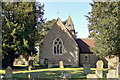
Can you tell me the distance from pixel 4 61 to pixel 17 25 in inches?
286

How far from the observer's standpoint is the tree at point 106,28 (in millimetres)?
29203

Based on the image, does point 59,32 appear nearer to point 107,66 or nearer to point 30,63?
point 30,63

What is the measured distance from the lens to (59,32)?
35.7 metres

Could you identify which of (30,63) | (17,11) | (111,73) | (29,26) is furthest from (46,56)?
(111,73)

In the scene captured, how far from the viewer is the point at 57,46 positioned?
1412 inches

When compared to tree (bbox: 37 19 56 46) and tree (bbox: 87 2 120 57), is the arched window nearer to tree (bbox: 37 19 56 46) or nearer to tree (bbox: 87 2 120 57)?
tree (bbox: 37 19 56 46)

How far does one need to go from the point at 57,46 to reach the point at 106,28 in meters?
10.7

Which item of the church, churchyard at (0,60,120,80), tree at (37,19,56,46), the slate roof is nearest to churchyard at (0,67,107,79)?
churchyard at (0,60,120,80)

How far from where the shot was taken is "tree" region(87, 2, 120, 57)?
95.8ft

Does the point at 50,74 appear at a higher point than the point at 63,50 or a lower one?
lower

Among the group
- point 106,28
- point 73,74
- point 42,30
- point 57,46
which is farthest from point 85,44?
point 42,30

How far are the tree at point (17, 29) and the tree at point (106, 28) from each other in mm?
11244

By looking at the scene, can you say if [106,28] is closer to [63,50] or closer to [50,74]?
[63,50]

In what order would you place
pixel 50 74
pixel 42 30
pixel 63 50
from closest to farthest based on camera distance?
pixel 50 74 → pixel 63 50 → pixel 42 30
